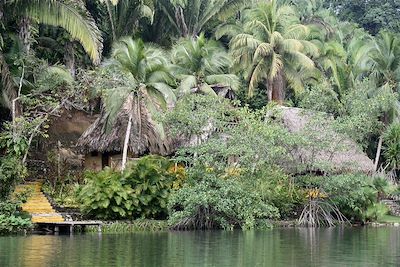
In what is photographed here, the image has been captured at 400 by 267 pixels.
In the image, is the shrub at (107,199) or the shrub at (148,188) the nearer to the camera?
the shrub at (107,199)

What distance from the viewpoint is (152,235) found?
20625 mm

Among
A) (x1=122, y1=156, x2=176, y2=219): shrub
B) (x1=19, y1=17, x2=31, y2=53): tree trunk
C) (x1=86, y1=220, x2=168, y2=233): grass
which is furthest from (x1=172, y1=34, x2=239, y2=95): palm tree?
(x1=86, y1=220, x2=168, y2=233): grass

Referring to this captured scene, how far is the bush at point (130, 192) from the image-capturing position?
23.0 m

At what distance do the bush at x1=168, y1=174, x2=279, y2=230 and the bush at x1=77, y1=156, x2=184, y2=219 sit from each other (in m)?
0.81

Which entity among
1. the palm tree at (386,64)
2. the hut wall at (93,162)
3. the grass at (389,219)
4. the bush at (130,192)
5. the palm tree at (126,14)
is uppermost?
the palm tree at (126,14)

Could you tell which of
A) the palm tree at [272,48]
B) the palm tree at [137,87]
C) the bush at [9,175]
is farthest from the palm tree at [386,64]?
the bush at [9,175]

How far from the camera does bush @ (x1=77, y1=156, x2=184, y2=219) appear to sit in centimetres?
2300

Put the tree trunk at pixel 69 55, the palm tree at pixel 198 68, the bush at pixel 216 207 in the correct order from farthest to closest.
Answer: the tree trunk at pixel 69 55
the palm tree at pixel 198 68
the bush at pixel 216 207

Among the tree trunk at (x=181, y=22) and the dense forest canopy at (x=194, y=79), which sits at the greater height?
the tree trunk at (x=181, y=22)

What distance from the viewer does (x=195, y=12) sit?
126ft

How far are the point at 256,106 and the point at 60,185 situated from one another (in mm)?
14749

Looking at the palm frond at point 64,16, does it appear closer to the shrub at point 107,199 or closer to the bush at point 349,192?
the shrub at point 107,199

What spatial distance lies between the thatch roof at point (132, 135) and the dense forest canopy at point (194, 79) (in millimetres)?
60

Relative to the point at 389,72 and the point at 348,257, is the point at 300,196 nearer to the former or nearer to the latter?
the point at 348,257
